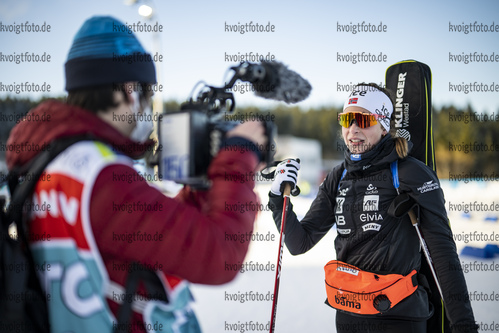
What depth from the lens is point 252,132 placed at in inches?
45.3

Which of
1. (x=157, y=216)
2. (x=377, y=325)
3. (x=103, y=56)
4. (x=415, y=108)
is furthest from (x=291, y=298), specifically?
(x=103, y=56)

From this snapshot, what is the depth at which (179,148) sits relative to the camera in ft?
3.71

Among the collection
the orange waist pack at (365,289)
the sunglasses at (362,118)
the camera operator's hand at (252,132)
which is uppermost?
the sunglasses at (362,118)

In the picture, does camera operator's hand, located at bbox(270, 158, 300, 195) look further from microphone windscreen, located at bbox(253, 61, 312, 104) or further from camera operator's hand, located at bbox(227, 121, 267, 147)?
camera operator's hand, located at bbox(227, 121, 267, 147)

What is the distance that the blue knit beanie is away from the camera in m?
1.10

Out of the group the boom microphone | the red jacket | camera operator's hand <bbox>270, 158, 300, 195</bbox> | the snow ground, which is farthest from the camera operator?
the snow ground

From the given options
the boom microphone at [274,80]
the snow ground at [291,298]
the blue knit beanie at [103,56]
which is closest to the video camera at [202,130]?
the boom microphone at [274,80]

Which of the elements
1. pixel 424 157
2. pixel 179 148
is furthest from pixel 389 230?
pixel 179 148

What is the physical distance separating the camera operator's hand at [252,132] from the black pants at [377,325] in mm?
1385

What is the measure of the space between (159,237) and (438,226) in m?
1.56

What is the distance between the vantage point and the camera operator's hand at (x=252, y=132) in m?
1.14

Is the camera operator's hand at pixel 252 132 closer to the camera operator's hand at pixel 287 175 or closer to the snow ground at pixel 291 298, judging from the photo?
the camera operator's hand at pixel 287 175

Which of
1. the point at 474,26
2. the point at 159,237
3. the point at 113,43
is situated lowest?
the point at 159,237

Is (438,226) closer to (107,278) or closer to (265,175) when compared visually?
(265,175)
